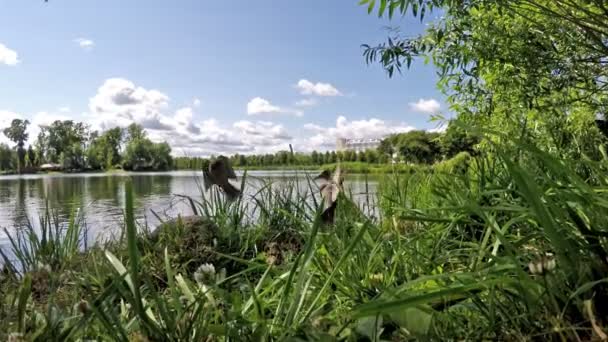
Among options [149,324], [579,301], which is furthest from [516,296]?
[149,324]

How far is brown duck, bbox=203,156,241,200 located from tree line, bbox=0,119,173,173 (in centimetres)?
4686

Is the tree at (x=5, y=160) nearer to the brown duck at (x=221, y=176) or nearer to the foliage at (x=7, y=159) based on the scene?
the foliage at (x=7, y=159)

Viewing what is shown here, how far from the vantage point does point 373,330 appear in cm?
82

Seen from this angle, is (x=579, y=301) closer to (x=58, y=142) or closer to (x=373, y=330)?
(x=373, y=330)

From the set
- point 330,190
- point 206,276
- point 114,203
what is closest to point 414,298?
point 206,276

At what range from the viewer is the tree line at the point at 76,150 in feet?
172

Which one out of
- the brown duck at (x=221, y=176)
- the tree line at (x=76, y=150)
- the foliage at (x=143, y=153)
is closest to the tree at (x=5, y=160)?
the tree line at (x=76, y=150)

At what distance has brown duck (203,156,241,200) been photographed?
3.58 meters

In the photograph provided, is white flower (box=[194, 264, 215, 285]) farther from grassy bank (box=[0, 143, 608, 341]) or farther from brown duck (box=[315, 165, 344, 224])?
brown duck (box=[315, 165, 344, 224])

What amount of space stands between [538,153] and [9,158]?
81.9 metres

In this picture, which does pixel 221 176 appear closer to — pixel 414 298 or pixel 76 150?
pixel 414 298

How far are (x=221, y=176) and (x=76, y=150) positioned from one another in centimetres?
7132

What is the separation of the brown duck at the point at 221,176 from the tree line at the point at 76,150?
46857 millimetres

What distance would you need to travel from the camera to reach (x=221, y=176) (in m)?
3.63
